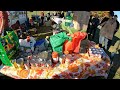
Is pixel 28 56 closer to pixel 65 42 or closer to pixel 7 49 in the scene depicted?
pixel 7 49

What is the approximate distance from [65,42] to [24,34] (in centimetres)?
152

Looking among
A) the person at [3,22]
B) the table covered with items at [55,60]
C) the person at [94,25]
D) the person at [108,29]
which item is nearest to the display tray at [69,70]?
the table covered with items at [55,60]

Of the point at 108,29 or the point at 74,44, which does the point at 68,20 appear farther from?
the point at 74,44

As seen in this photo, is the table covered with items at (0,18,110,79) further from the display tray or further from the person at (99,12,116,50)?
the person at (99,12,116,50)

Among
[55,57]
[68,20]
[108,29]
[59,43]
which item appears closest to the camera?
→ [55,57]

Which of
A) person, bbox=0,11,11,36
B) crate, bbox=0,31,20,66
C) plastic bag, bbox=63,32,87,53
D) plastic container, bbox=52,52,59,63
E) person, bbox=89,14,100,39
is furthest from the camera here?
person, bbox=89,14,100,39

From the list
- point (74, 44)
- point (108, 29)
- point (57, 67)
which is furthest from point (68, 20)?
point (57, 67)

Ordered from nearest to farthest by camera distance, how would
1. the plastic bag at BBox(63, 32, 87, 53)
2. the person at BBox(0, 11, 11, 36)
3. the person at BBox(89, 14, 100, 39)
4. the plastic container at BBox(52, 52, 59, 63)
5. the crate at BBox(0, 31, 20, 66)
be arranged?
the crate at BBox(0, 31, 20, 66) → the plastic container at BBox(52, 52, 59, 63) → the plastic bag at BBox(63, 32, 87, 53) → the person at BBox(0, 11, 11, 36) → the person at BBox(89, 14, 100, 39)

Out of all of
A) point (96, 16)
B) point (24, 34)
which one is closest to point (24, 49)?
point (24, 34)

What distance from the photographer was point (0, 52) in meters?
3.90

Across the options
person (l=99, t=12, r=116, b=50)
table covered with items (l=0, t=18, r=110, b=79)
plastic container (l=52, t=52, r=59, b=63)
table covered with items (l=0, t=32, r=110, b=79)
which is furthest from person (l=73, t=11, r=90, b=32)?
plastic container (l=52, t=52, r=59, b=63)

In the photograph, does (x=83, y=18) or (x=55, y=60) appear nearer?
(x=55, y=60)

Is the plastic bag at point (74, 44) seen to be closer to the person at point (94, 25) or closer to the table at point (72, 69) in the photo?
the table at point (72, 69)
